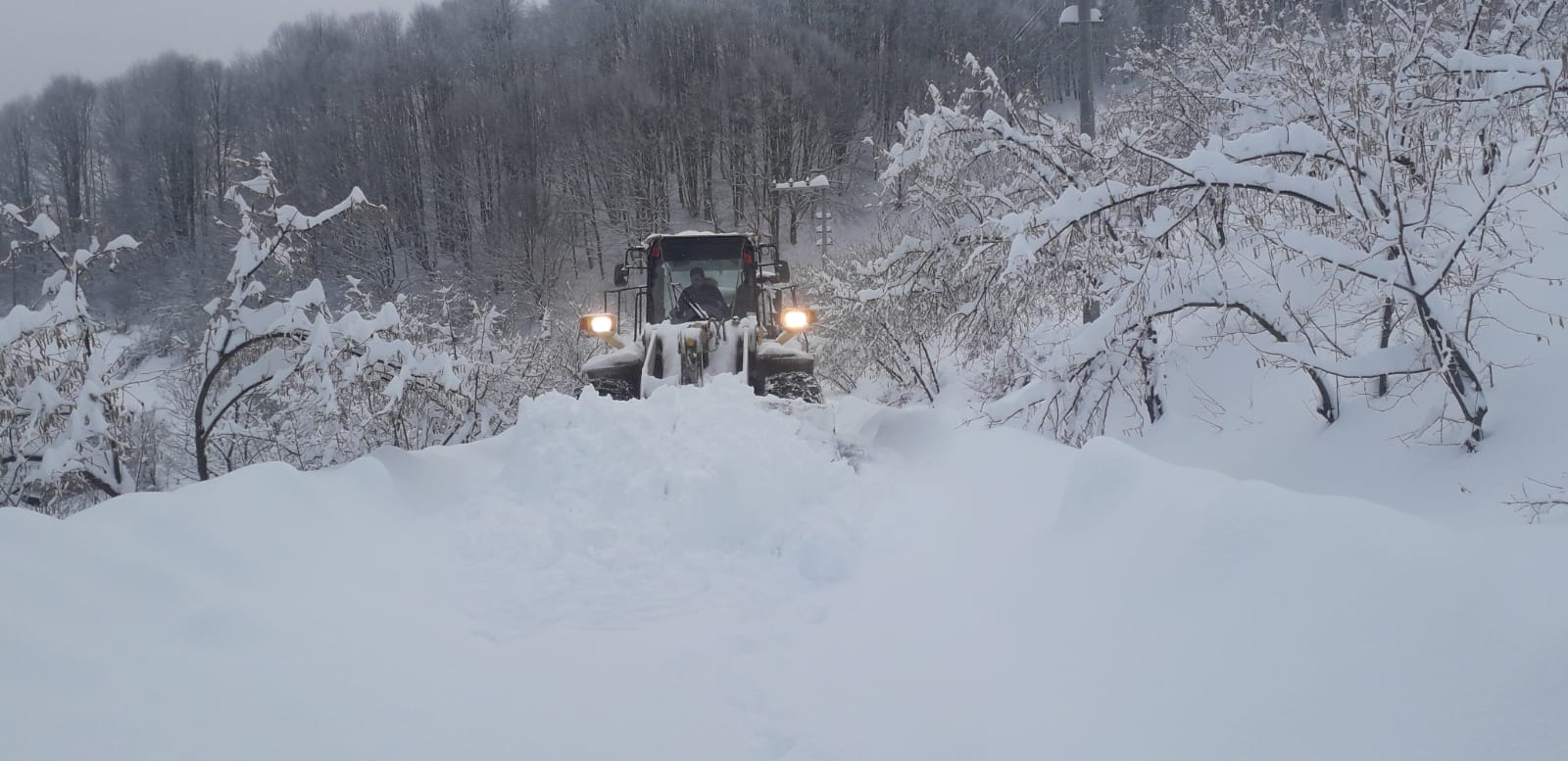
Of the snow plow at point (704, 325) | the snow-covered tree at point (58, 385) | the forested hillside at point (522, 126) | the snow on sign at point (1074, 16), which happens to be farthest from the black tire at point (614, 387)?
the forested hillside at point (522, 126)

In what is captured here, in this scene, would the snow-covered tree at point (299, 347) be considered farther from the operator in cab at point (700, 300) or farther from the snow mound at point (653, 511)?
the operator in cab at point (700, 300)

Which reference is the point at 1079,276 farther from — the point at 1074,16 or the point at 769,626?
the point at 769,626

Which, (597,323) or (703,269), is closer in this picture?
(597,323)

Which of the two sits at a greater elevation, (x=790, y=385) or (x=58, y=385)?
(x=58, y=385)

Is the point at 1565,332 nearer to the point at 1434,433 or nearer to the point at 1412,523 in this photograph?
the point at 1434,433

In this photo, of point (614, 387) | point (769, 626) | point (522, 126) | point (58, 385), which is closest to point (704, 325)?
point (614, 387)

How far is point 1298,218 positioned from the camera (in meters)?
5.13

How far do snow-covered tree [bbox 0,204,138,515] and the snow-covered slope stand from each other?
2.92 m

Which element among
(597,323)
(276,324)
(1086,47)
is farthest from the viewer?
(1086,47)

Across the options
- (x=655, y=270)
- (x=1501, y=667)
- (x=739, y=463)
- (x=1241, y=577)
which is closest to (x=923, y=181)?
(x=655, y=270)

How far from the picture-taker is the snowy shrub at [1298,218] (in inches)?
170

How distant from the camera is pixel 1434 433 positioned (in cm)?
473

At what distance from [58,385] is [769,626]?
6208 mm

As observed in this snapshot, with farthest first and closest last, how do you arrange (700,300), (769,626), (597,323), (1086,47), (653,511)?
1. (1086,47)
2. (700,300)
3. (597,323)
4. (653,511)
5. (769,626)
